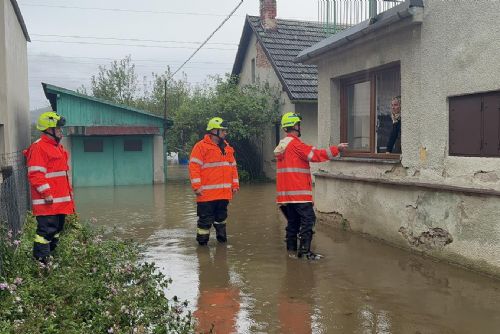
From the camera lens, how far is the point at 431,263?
682cm

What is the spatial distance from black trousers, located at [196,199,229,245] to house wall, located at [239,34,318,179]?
1037 centimetres

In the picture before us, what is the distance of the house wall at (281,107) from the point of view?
18609 mm

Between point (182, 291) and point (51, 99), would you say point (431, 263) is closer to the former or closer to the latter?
point (182, 291)

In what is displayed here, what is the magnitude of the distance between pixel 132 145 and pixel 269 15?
7.74 metres

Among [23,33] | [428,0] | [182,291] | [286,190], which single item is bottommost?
[182,291]

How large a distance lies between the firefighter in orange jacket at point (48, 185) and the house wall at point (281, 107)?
12841 millimetres

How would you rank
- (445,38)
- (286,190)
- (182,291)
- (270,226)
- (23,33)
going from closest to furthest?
(182,291), (445,38), (286,190), (270,226), (23,33)

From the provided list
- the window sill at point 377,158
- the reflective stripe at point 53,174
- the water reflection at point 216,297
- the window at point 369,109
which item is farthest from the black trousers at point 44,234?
the window at point 369,109

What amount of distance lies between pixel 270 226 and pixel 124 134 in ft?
41.3

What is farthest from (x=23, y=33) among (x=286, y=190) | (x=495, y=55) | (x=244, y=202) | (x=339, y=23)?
(x=495, y=55)

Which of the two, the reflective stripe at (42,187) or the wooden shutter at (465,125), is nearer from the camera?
the reflective stripe at (42,187)

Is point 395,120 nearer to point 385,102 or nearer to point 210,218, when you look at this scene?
point 385,102

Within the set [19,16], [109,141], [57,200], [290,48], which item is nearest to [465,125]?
[57,200]

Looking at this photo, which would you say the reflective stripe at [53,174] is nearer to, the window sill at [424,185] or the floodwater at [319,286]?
the floodwater at [319,286]
